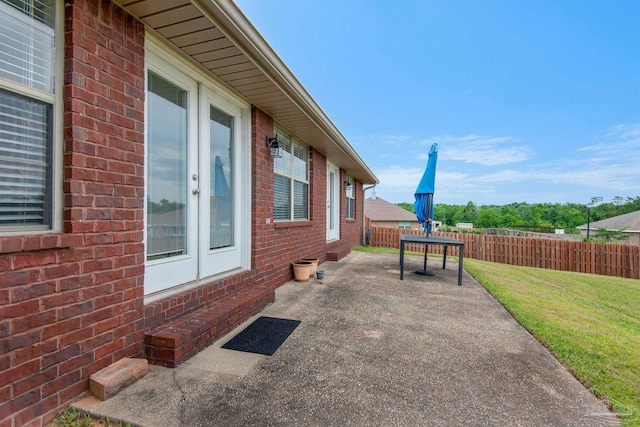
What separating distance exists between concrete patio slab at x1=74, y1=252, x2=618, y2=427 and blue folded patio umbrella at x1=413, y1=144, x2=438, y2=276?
9.51 ft

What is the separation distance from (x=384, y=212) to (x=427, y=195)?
2985 cm

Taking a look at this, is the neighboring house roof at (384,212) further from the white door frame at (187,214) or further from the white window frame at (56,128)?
the white window frame at (56,128)

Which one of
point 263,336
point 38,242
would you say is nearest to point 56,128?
point 38,242

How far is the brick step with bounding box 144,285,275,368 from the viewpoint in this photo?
2.22m

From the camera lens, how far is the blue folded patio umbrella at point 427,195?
6047 mm

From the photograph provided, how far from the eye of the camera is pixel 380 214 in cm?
3525

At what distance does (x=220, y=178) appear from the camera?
3.52m

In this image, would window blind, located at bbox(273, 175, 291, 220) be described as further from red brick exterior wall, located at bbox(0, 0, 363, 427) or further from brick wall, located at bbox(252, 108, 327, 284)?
red brick exterior wall, located at bbox(0, 0, 363, 427)

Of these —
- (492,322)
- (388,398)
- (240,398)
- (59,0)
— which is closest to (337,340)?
(388,398)

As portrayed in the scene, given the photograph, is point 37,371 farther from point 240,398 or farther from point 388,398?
point 388,398

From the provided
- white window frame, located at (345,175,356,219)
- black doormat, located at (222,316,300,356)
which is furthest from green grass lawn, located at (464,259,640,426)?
white window frame, located at (345,175,356,219)

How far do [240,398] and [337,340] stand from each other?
116 centimetres

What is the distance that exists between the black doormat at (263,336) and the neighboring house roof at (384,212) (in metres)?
31.2

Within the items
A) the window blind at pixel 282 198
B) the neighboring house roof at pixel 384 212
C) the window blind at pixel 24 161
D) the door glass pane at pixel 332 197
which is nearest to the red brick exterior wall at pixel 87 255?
the window blind at pixel 24 161
